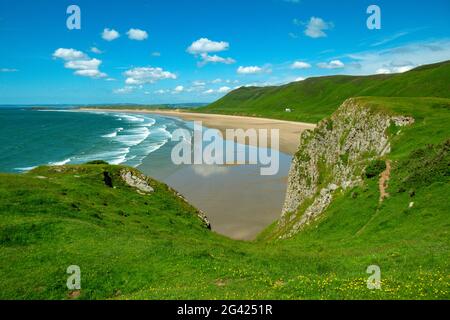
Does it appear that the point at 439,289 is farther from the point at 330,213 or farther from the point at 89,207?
the point at 89,207

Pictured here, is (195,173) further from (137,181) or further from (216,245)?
(216,245)

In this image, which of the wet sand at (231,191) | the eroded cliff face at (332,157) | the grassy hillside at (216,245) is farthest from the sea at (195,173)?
the grassy hillside at (216,245)

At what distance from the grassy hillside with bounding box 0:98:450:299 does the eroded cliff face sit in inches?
128

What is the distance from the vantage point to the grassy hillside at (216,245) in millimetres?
17406

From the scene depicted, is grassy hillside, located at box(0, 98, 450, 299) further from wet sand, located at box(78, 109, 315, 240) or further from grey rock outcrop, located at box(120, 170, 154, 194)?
wet sand, located at box(78, 109, 315, 240)

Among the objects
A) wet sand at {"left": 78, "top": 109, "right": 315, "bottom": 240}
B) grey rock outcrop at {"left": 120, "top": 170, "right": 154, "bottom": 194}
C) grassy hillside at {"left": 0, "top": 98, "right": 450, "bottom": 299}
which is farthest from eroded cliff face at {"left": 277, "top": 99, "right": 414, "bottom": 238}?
grey rock outcrop at {"left": 120, "top": 170, "right": 154, "bottom": 194}

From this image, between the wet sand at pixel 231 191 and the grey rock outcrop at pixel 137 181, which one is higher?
the grey rock outcrop at pixel 137 181

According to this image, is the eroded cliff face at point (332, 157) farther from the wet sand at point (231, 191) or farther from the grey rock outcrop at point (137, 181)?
the grey rock outcrop at point (137, 181)

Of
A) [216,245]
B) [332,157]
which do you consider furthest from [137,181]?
[332,157]

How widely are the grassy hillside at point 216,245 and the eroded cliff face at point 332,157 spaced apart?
3263 mm

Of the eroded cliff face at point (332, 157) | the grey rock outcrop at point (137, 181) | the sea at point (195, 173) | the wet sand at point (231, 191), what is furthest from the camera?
the sea at point (195, 173)

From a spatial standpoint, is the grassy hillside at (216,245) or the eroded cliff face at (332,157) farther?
the eroded cliff face at (332,157)

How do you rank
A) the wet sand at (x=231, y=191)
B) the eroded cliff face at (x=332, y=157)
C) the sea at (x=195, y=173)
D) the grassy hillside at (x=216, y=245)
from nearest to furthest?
1. the grassy hillside at (x=216, y=245)
2. the eroded cliff face at (x=332, y=157)
3. the wet sand at (x=231, y=191)
4. the sea at (x=195, y=173)
